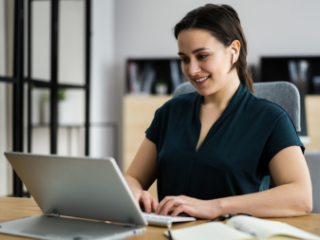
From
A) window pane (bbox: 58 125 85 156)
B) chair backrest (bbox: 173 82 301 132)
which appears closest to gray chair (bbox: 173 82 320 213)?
chair backrest (bbox: 173 82 301 132)

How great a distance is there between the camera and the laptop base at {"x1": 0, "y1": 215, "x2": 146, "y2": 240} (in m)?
0.77

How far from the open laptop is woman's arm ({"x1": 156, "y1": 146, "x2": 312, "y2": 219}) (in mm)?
42

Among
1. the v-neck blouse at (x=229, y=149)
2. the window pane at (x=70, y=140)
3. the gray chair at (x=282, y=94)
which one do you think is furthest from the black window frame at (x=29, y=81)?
the v-neck blouse at (x=229, y=149)

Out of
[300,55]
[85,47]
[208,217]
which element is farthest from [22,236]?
[300,55]

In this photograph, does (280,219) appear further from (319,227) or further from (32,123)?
(32,123)

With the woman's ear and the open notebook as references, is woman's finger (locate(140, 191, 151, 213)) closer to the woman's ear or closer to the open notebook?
the open notebook

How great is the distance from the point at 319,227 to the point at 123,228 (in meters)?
0.43

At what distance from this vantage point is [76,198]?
0.86 m

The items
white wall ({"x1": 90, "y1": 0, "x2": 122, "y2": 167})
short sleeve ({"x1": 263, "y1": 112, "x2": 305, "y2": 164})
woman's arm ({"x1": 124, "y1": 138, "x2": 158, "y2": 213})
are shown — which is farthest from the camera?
white wall ({"x1": 90, "y1": 0, "x2": 122, "y2": 167})

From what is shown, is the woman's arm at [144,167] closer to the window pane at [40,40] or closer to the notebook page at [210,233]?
the notebook page at [210,233]

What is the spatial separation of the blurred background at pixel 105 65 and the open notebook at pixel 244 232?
4.76 feet

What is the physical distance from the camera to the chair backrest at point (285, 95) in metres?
1.36

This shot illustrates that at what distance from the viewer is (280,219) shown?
→ 0.94m

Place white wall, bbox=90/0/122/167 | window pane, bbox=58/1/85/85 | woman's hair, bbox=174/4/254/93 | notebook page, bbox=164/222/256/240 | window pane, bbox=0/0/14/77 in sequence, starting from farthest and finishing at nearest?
white wall, bbox=90/0/122/167 < window pane, bbox=58/1/85/85 < window pane, bbox=0/0/14/77 < woman's hair, bbox=174/4/254/93 < notebook page, bbox=164/222/256/240
